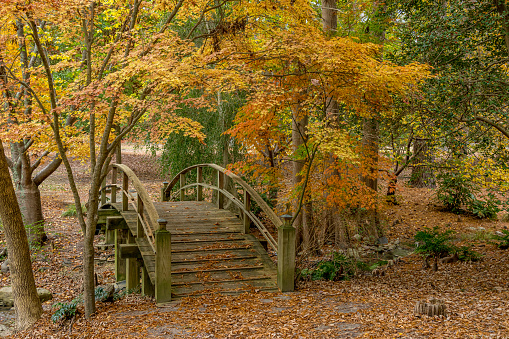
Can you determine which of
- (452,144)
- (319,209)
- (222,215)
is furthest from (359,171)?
(222,215)

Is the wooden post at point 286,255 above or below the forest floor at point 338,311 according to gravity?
above

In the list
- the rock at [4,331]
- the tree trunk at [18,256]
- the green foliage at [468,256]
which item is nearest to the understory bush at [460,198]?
the green foliage at [468,256]

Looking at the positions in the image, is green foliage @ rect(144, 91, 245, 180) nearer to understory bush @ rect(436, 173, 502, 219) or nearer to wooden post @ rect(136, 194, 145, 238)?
wooden post @ rect(136, 194, 145, 238)

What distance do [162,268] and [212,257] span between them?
4.52ft

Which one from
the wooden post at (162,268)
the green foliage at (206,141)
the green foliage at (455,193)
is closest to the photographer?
the wooden post at (162,268)

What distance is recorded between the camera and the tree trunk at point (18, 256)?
23.8 feet

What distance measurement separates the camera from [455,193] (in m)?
15.6

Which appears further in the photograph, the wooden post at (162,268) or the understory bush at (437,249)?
the understory bush at (437,249)

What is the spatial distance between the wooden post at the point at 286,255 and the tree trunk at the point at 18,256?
4.53m

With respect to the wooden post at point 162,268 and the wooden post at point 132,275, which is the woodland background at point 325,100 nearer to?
the wooden post at point 162,268

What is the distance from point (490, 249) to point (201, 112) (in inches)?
370

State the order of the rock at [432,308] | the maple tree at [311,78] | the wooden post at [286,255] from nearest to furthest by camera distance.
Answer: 1. the rock at [432,308]
2. the wooden post at [286,255]
3. the maple tree at [311,78]

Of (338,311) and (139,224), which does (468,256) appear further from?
(139,224)

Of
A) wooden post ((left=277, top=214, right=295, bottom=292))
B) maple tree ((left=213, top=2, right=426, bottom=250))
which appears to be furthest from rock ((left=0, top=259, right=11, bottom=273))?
wooden post ((left=277, top=214, right=295, bottom=292))
